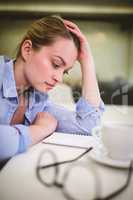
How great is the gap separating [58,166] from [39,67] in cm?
23

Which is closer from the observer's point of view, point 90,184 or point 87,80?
point 90,184

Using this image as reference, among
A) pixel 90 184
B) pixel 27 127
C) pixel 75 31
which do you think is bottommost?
pixel 90 184

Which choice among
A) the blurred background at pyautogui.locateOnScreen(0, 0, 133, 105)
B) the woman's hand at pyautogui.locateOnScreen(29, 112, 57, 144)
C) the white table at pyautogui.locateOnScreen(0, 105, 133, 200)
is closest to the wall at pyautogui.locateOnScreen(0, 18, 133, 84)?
the blurred background at pyautogui.locateOnScreen(0, 0, 133, 105)

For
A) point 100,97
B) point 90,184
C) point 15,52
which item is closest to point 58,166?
point 90,184

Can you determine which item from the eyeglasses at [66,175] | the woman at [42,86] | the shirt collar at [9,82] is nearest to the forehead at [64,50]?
the woman at [42,86]

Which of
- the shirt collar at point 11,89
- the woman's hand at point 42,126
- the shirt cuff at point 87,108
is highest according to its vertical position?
the shirt collar at point 11,89

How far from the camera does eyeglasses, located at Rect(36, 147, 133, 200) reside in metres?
0.61

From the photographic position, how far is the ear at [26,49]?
0.73 metres

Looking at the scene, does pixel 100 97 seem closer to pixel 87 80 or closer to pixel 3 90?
pixel 87 80

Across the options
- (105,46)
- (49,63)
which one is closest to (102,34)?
(105,46)

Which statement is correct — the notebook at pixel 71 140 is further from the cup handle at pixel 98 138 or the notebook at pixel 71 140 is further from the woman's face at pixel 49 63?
the woman's face at pixel 49 63

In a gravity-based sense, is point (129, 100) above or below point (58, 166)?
above

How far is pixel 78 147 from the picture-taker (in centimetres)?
72

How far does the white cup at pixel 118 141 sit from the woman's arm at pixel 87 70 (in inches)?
3.6
